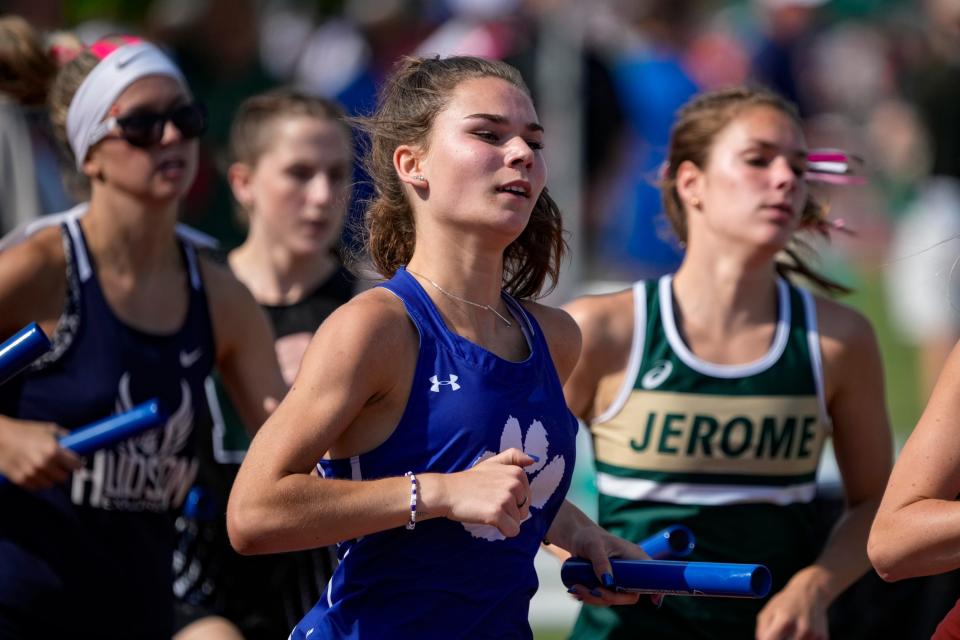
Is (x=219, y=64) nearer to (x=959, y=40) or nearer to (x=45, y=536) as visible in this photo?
(x=959, y=40)

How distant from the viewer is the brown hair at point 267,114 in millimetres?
5520

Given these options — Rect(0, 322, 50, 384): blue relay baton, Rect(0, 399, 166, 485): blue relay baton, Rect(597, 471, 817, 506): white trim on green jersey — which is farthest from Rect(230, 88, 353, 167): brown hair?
Rect(0, 322, 50, 384): blue relay baton

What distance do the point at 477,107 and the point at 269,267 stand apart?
2255 millimetres

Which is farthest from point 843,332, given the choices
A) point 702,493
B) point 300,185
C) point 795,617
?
point 300,185

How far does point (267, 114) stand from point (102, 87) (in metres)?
1.36

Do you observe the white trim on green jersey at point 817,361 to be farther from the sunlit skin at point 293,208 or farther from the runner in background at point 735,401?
the sunlit skin at point 293,208

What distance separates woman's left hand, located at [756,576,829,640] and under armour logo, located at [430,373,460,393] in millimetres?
1377

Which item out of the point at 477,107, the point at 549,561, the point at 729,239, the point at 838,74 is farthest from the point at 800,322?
the point at 838,74

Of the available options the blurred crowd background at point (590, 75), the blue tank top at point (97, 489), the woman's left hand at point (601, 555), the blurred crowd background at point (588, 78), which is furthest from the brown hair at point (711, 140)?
the woman's left hand at point (601, 555)

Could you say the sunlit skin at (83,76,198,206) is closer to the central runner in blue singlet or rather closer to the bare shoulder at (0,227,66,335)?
the bare shoulder at (0,227,66,335)

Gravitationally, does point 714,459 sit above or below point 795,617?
above

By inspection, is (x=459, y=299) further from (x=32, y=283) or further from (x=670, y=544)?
(x=32, y=283)

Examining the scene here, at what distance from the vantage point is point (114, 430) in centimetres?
340

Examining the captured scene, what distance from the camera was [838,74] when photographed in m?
18.5
